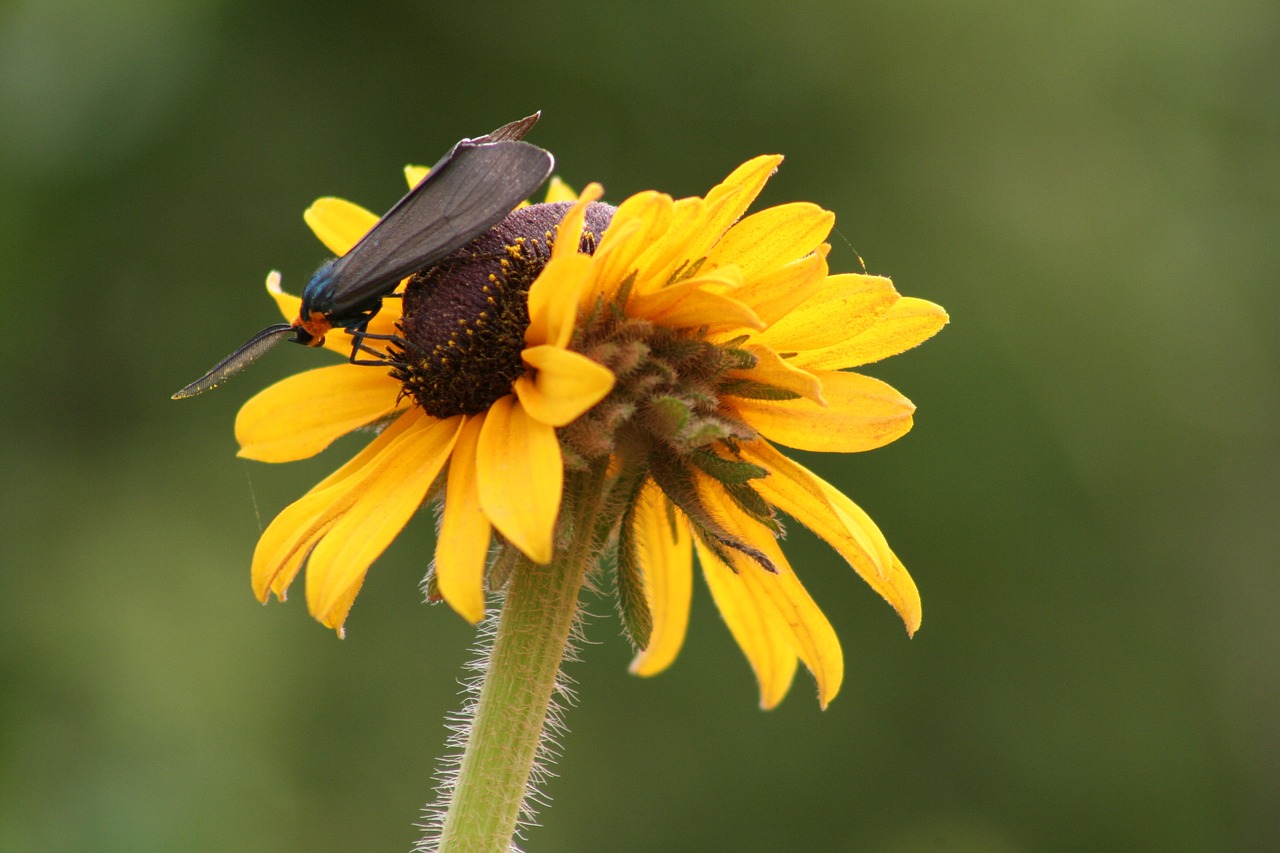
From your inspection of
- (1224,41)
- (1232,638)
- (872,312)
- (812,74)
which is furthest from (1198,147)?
(872,312)

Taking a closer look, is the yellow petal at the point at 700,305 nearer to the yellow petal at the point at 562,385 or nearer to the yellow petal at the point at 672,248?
the yellow petal at the point at 672,248

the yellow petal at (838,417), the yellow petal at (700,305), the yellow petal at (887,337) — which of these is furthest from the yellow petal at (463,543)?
the yellow petal at (887,337)

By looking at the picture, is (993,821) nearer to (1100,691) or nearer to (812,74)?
(1100,691)

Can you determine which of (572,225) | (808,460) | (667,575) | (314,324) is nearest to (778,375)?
(572,225)

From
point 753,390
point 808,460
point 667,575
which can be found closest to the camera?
point 753,390

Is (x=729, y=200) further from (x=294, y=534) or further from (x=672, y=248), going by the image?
(x=294, y=534)

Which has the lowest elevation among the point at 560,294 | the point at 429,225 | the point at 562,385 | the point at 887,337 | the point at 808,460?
the point at 562,385

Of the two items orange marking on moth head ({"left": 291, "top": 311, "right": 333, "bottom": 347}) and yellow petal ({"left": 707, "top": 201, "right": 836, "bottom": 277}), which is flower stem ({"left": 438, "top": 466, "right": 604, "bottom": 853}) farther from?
orange marking on moth head ({"left": 291, "top": 311, "right": 333, "bottom": 347})
